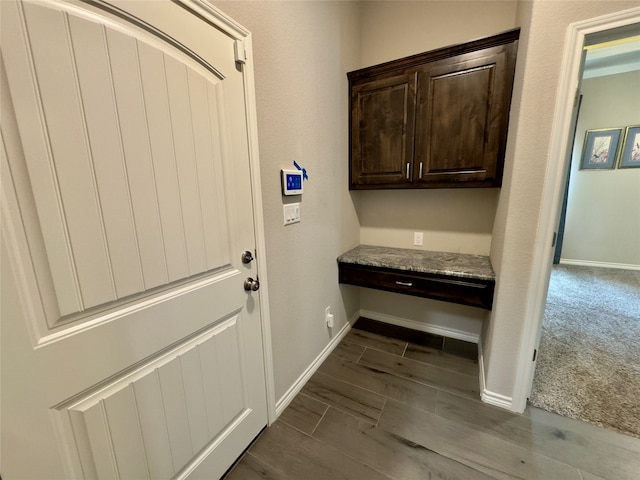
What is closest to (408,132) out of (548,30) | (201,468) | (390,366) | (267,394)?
(548,30)

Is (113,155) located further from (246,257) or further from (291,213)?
(291,213)

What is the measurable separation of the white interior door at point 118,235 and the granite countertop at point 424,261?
1.20 meters

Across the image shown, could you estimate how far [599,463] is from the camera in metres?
1.27

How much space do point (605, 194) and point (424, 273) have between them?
4.27 metres

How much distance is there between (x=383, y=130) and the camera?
2.03 m

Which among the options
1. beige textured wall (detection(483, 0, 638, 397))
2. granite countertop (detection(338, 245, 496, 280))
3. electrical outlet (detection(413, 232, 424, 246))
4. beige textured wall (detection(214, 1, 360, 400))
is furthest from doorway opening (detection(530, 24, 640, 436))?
beige textured wall (detection(214, 1, 360, 400))

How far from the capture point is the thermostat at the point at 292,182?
1.44 metres

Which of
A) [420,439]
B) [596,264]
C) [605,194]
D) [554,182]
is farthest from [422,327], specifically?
[605,194]

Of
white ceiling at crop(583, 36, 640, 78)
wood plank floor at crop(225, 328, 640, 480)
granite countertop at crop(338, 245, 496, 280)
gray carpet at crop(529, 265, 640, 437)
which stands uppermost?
white ceiling at crop(583, 36, 640, 78)

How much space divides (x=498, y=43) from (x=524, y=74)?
499 mm

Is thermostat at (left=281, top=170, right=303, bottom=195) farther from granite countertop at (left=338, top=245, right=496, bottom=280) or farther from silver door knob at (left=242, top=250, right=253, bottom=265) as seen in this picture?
granite countertop at (left=338, top=245, right=496, bottom=280)

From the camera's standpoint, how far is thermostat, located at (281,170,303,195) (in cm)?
144

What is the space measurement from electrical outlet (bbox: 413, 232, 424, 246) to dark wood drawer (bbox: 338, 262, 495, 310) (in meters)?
0.50

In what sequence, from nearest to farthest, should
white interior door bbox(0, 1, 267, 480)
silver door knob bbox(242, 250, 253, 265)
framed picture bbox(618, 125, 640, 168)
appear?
1. white interior door bbox(0, 1, 267, 480)
2. silver door knob bbox(242, 250, 253, 265)
3. framed picture bbox(618, 125, 640, 168)
